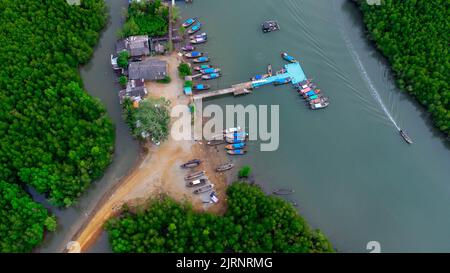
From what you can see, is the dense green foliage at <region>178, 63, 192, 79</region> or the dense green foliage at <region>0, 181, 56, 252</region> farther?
the dense green foliage at <region>178, 63, 192, 79</region>

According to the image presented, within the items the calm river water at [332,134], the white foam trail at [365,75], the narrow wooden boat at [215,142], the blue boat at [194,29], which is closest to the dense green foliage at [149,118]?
the calm river water at [332,134]

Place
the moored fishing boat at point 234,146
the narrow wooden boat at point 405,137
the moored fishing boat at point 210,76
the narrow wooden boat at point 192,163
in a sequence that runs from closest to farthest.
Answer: the narrow wooden boat at point 192,163, the moored fishing boat at point 234,146, the narrow wooden boat at point 405,137, the moored fishing boat at point 210,76

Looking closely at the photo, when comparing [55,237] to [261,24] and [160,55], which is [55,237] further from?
[261,24]

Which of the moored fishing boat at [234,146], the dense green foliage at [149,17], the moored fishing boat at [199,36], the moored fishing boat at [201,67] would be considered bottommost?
the moored fishing boat at [234,146]

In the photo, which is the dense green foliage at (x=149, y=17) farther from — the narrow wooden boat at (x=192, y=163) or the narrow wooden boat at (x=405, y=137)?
the narrow wooden boat at (x=405, y=137)

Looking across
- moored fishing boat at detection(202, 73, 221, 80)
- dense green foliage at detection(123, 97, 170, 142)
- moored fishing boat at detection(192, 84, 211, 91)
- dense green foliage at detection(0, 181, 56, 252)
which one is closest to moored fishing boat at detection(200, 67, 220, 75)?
moored fishing boat at detection(202, 73, 221, 80)

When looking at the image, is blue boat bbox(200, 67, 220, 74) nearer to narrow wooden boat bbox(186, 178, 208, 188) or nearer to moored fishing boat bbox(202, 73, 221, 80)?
moored fishing boat bbox(202, 73, 221, 80)

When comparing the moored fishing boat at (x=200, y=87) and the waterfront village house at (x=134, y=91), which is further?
the moored fishing boat at (x=200, y=87)
